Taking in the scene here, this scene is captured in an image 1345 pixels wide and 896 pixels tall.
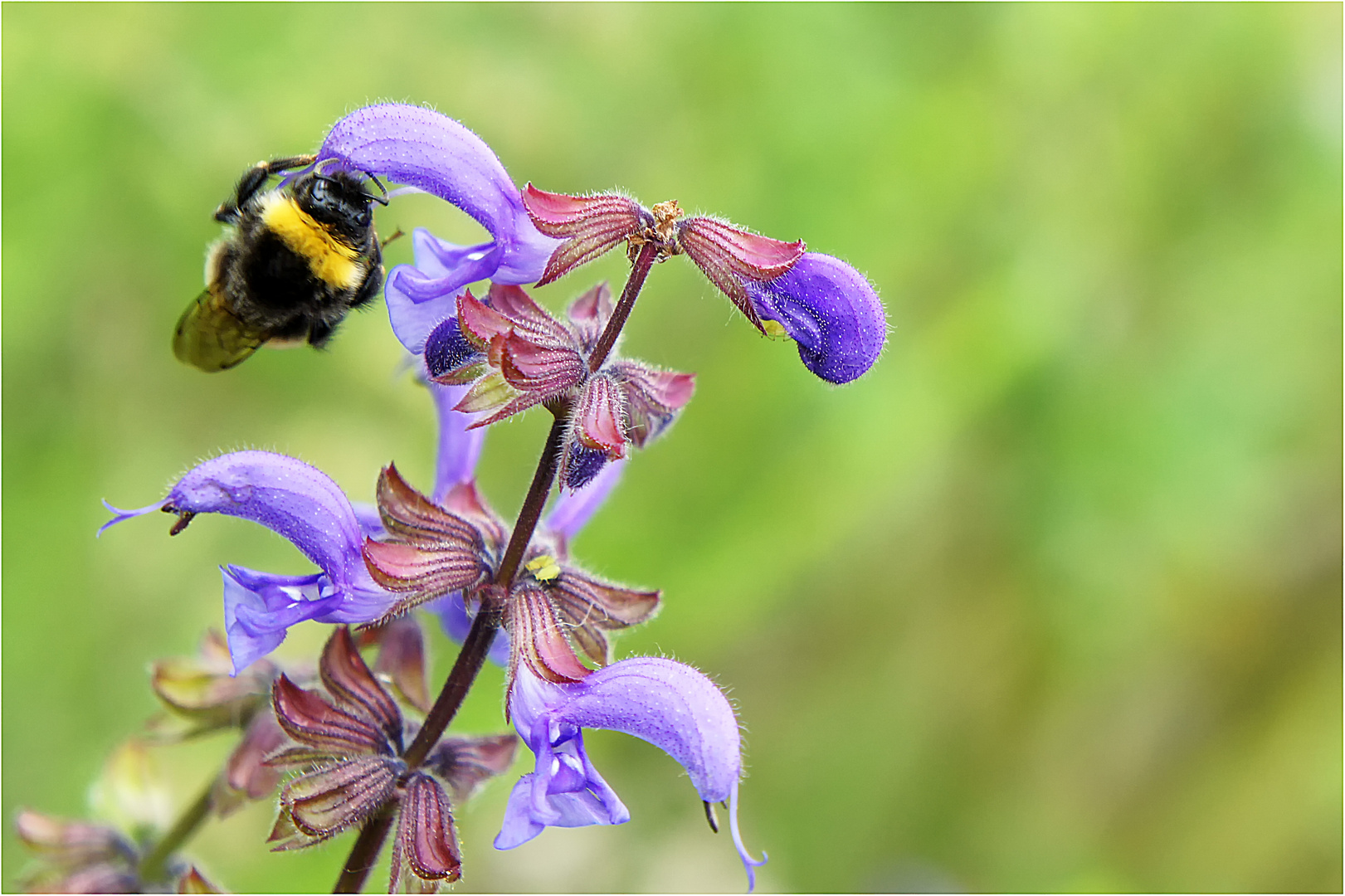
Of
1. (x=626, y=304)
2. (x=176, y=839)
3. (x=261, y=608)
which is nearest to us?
(x=626, y=304)

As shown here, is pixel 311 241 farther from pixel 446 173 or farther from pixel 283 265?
pixel 446 173

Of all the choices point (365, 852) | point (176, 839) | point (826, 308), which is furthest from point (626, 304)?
point (176, 839)

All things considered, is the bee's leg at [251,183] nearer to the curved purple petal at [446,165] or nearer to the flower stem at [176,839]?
the curved purple petal at [446,165]

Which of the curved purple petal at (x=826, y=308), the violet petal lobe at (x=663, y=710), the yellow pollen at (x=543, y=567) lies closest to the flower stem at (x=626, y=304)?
the curved purple petal at (x=826, y=308)

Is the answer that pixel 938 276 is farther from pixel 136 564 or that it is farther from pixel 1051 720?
pixel 136 564

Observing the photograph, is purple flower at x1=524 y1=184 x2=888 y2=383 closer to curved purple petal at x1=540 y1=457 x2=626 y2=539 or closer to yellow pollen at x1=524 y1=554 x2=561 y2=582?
yellow pollen at x1=524 y1=554 x2=561 y2=582

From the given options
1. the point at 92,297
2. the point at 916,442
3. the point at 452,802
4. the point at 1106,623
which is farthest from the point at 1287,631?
the point at 92,297
